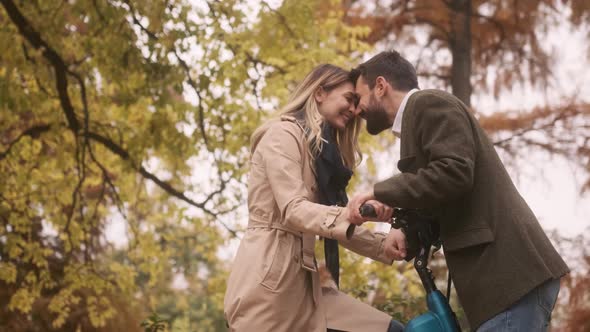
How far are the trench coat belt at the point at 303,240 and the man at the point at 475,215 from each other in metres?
0.53

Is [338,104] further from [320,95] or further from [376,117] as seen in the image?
[376,117]

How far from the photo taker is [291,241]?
360 centimetres

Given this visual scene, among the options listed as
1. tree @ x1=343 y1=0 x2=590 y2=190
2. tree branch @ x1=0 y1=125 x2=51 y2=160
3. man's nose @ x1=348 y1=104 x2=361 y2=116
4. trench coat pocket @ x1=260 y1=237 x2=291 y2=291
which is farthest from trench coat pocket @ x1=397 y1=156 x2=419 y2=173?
tree branch @ x1=0 y1=125 x2=51 y2=160

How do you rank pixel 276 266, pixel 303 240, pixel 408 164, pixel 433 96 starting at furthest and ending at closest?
pixel 303 240 → pixel 276 266 → pixel 408 164 → pixel 433 96

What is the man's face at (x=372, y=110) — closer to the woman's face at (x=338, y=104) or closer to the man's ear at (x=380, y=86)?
the man's ear at (x=380, y=86)

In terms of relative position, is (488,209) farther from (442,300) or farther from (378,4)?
(378,4)

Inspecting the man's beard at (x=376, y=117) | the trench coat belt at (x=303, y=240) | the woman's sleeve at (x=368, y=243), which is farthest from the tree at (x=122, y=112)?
the man's beard at (x=376, y=117)

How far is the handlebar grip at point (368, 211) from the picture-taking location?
328cm

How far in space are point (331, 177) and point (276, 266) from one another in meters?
0.51

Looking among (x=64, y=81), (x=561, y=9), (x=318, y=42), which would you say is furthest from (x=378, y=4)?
(x=64, y=81)

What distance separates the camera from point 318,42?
952 centimetres

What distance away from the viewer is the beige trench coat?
3488 millimetres

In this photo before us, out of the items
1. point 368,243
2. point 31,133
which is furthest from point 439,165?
point 31,133

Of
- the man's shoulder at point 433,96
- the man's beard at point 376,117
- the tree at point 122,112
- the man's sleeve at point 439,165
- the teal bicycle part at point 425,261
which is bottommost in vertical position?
the teal bicycle part at point 425,261
